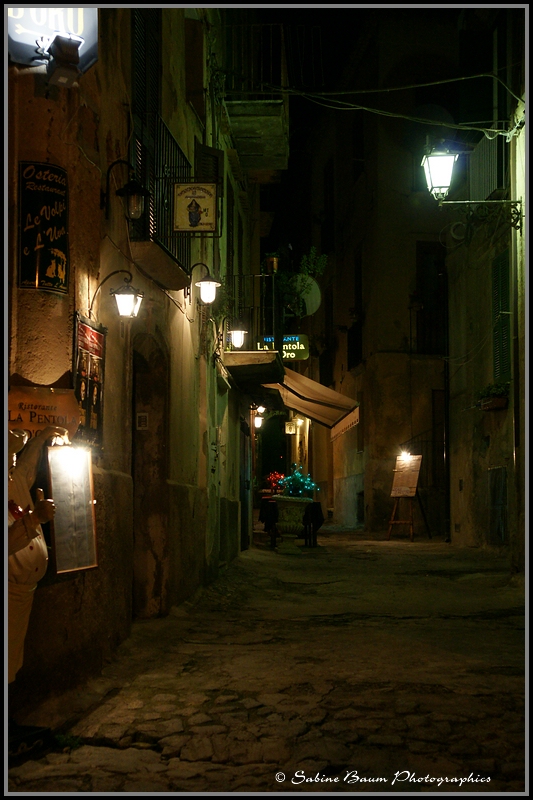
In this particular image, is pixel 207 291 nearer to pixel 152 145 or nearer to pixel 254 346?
pixel 152 145

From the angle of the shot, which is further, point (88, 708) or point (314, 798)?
point (88, 708)

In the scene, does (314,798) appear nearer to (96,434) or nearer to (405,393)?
(96,434)

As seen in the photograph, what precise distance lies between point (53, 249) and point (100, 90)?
195 cm

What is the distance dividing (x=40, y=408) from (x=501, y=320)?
12.0 meters

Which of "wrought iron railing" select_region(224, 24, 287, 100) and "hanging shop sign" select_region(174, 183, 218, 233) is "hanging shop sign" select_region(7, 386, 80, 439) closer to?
"hanging shop sign" select_region(174, 183, 218, 233)

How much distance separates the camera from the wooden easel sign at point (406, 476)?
21.8 meters

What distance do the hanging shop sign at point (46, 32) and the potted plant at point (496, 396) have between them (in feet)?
36.8

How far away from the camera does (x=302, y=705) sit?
5.93 meters

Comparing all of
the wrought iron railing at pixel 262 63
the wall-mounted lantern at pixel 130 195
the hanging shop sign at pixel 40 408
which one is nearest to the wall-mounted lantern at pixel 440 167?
the wrought iron railing at pixel 262 63

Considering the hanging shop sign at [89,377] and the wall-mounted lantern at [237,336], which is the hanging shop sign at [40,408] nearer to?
the hanging shop sign at [89,377]

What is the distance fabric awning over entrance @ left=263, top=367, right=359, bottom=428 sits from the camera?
1866 centimetres

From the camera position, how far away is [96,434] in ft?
22.1

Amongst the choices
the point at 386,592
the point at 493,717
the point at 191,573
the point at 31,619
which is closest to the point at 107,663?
the point at 31,619

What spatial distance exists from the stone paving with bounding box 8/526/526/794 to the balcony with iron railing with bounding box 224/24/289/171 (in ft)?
28.4
